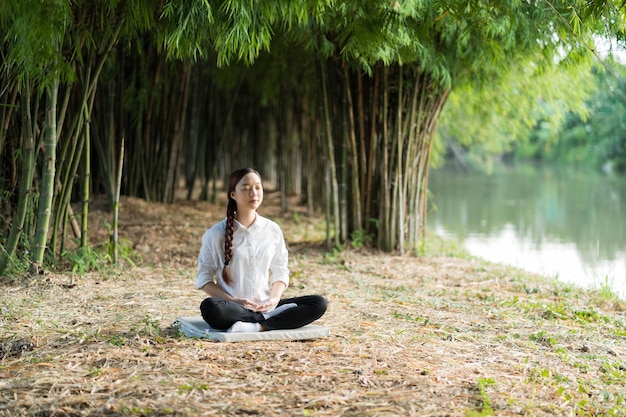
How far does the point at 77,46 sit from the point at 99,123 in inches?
133

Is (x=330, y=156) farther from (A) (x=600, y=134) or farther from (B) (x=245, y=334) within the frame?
(A) (x=600, y=134)

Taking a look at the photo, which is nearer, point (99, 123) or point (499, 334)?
point (499, 334)

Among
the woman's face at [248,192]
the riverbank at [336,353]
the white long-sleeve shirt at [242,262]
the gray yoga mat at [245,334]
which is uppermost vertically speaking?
the woman's face at [248,192]

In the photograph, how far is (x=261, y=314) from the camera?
3449 mm

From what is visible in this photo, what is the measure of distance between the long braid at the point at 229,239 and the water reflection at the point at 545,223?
333 centimetres

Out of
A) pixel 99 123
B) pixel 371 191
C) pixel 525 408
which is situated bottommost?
pixel 525 408

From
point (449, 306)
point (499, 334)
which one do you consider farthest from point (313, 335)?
point (449, 306)

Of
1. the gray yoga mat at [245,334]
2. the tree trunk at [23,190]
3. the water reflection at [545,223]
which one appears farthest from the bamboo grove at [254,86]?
the water reflection at [545,223]

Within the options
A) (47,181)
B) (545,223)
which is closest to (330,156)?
(47,181)

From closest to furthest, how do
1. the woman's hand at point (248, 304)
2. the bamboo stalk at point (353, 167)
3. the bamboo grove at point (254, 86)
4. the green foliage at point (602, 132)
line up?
the woman's hand at point (248, 304), the bamboo grove at point (254, 86), the bamboo stalk at point (353, 167), the green foliage at point (602, 132)

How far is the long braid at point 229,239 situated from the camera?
3447 millimetres

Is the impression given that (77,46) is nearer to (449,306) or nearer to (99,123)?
(449,306)

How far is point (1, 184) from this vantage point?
4891 millimetres

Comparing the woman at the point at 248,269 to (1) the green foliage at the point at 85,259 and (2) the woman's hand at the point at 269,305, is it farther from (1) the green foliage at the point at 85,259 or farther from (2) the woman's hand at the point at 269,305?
(1) the green foliage at the point at 85,259
